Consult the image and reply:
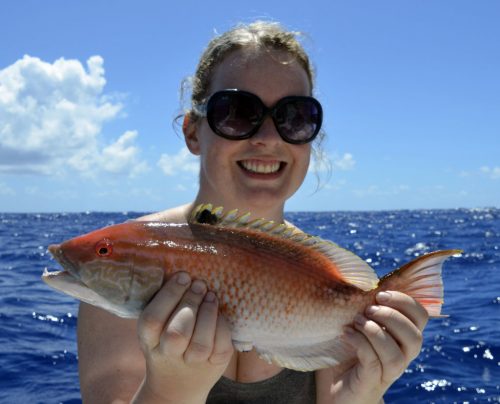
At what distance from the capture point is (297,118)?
3.31 m

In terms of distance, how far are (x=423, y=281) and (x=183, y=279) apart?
1.07m

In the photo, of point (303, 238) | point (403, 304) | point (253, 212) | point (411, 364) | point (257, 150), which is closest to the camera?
point (403, 304)

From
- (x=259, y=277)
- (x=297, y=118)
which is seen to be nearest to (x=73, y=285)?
(x=259, y=277)

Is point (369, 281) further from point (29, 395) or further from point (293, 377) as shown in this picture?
point (29, 395)

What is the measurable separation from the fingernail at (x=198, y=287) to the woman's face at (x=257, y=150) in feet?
3.87

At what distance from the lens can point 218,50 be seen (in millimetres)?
3594

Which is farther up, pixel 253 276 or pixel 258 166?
pixel 258 166

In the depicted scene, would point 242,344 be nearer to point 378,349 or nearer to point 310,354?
point 310,354

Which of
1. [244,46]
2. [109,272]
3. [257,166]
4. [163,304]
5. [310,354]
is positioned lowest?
[310,354]

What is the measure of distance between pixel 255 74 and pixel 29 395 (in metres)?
4.56

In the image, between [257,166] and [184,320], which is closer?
[184,320]

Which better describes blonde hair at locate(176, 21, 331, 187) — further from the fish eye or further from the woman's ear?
the fish eye

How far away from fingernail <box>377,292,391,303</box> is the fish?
3 cm

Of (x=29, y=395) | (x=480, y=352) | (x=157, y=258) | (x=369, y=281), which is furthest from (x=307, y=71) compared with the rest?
(x=480, y=352)
